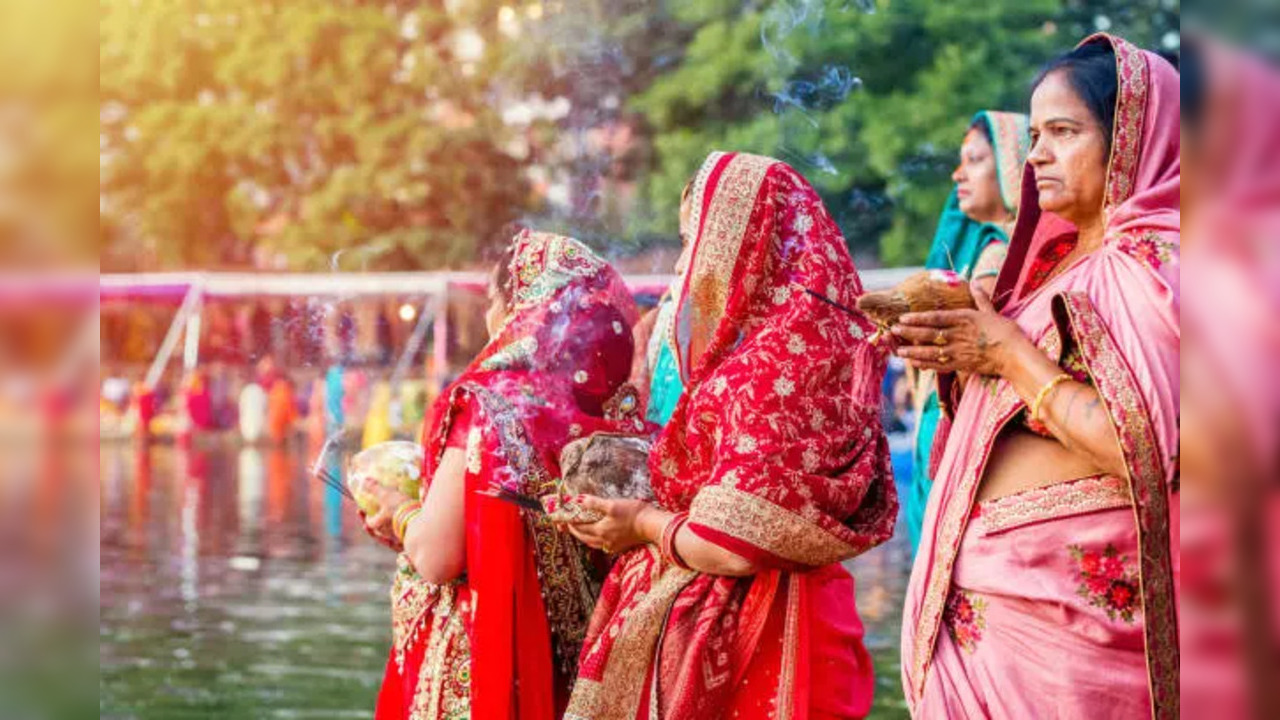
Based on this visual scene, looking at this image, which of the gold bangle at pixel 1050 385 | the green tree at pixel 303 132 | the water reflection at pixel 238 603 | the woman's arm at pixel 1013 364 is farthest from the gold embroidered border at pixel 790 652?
the green tree at pixel 303 132

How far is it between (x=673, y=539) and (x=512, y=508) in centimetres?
59

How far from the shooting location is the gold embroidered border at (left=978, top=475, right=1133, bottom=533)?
2674 mm

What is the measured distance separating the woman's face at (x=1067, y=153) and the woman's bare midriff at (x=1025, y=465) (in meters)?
0.43

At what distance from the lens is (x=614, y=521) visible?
331cm

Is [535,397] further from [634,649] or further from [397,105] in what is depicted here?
[397,105]

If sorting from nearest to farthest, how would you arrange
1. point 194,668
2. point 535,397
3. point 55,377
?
point 55,377, point 535,397, point 194,668

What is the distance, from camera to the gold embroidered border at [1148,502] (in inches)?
100

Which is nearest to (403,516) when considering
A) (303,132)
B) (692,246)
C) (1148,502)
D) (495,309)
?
(495,309)

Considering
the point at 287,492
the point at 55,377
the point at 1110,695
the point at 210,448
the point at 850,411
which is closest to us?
the point at 55,377

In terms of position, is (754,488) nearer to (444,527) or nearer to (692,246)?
(692,246)

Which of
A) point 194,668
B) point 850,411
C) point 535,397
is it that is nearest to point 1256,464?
point 850,411

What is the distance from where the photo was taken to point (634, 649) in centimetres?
323

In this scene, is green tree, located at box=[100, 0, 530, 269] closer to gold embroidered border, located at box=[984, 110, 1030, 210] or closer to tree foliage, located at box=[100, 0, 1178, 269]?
tree foliage, located at box=[100, 0, 1178, 269]

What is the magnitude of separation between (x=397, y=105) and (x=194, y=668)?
15.4 metres
